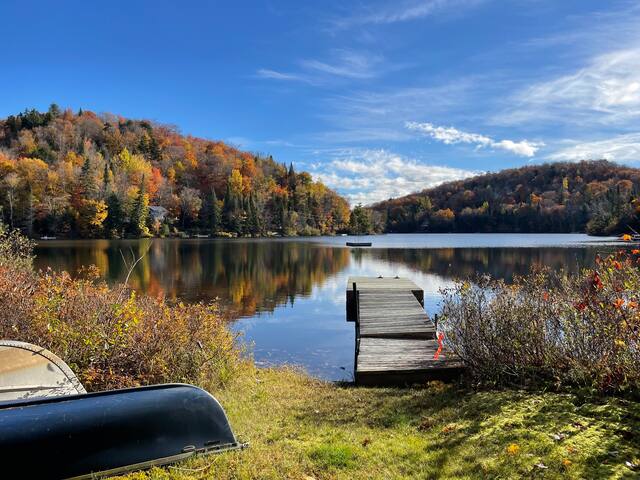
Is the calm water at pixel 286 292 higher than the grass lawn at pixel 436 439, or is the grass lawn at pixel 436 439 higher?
the grass lawn at pixel 436 439

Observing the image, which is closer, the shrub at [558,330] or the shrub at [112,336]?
the shrub at [558,330]

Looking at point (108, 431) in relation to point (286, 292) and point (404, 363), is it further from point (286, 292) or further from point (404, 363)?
point (286, 292)

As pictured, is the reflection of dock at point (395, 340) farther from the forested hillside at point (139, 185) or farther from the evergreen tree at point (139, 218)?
the evergreen tree at point (139, 218)

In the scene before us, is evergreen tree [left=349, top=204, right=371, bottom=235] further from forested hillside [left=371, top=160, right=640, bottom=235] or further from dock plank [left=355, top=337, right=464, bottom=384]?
dock plank [left=355, top=337, right=464, bottom=384]

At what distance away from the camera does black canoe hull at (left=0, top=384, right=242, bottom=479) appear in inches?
147

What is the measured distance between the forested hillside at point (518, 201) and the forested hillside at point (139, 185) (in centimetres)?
3602

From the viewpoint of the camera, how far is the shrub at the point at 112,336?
21.5ft

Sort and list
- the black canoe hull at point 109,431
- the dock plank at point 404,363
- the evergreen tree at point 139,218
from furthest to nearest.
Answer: the evergreen tree at point 139,218 → the dock plank at point 404,363 → the black canoe hull at point 109,431

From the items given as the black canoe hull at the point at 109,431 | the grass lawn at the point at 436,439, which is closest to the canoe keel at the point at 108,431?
the black canoe hull at the point at 109,431

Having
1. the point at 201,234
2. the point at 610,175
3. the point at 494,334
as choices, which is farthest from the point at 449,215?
the point at 494,334

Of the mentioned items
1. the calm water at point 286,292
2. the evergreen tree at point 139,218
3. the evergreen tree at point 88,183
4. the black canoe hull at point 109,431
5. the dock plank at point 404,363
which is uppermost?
the evergreen tree at point 88,183

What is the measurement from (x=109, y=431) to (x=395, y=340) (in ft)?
23.5

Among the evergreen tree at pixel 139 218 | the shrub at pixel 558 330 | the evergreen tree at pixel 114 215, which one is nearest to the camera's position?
the shrub at pixel 558 330

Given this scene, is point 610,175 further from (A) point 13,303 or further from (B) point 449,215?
(A) point 13,303
